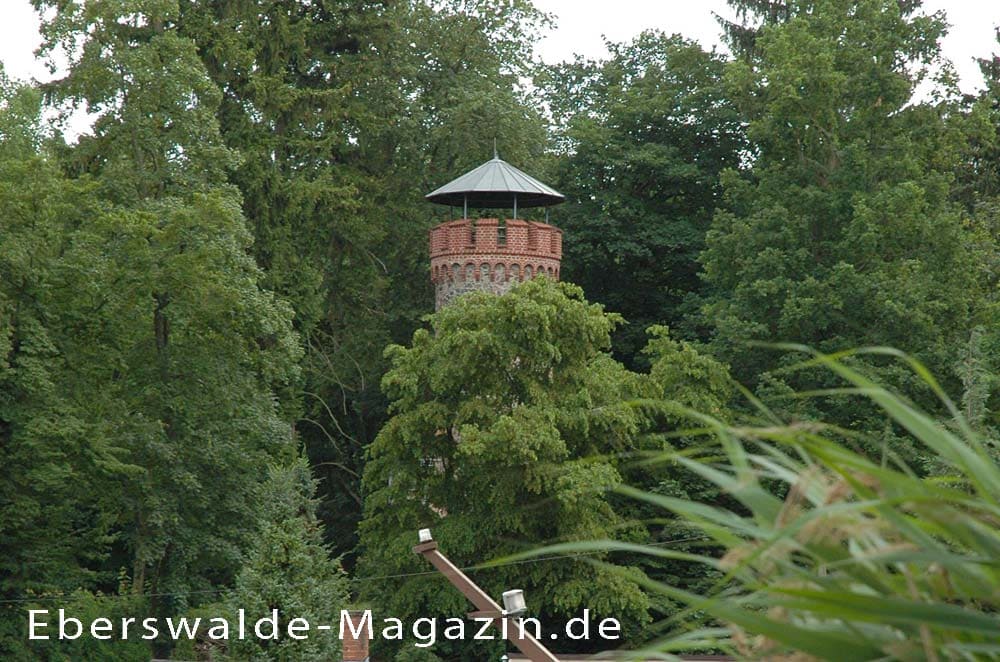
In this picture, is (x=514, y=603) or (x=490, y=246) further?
(x=490, y=246)

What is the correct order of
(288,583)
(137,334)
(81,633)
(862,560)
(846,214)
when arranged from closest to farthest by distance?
(862,560), (288,583), (81,633), (137,334), (846,214)

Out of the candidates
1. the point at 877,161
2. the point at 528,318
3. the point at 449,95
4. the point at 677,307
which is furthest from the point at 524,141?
the point at 528,318

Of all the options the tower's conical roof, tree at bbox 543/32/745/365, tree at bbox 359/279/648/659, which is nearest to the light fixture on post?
tree at bbox 359/279/648/659

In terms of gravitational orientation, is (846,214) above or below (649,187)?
below

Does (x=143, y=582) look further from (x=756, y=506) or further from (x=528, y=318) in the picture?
(x=756, y=506)

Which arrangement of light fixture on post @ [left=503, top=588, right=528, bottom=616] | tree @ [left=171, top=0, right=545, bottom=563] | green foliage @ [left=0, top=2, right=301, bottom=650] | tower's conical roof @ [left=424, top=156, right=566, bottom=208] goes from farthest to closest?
tree @ [left=171, top=0, right=545, bottom=563]
tower's conical roof @ [left=424, top=156, right=566, bottom=208]
green foliage @ [left=0, top=2, right=301, bottom=650]
light fixture on post @ [left=503, top=588, right=528, bottom=616]

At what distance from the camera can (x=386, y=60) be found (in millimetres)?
35344

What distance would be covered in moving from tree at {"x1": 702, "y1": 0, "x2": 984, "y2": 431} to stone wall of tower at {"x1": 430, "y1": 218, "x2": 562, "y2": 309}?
3483 mm

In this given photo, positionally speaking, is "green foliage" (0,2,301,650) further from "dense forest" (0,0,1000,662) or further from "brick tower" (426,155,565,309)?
"brick tower" (426,155,565,309)

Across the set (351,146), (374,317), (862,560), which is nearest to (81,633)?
(374,317)

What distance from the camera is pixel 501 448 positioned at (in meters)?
24.5

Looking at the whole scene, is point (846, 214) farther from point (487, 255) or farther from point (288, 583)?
point (288, 583)

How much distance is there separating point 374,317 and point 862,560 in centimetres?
3383

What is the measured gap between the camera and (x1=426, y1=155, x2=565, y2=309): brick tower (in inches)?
1177
